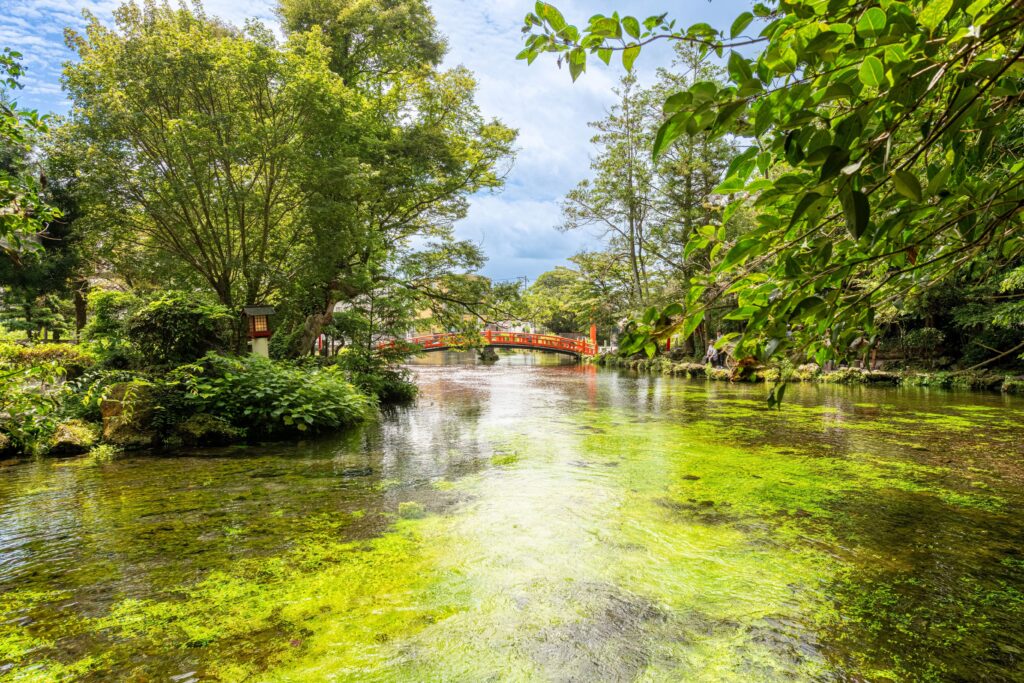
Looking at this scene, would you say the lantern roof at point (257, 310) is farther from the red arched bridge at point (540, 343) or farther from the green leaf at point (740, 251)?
the red arched bridge at point (540, 343)

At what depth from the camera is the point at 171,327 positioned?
5.45m

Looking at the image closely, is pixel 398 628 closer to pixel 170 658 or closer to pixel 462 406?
pixel 170 658

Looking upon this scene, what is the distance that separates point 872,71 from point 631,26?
379mm

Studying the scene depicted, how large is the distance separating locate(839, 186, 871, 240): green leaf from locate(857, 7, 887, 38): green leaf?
0.96 feet

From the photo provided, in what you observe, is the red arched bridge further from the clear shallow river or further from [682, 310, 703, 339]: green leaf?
[682, 310, 703, 339]: green leaf

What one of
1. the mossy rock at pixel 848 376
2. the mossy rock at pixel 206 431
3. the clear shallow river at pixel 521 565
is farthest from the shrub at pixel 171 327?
the mossy rock at pixel 848 376

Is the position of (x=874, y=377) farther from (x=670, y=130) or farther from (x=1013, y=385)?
(x=670, y=130)

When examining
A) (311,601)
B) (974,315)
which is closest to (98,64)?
(311,601)

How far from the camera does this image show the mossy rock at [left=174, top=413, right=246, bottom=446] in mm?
5004

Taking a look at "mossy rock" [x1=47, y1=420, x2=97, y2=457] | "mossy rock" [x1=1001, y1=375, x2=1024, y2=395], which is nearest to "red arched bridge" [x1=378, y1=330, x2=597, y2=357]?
"mossy rock" [x1=1001, y1=375, x2=1024, y2=395]

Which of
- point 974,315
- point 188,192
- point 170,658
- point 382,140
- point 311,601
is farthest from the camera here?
point 974,315

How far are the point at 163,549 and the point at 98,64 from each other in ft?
20.7

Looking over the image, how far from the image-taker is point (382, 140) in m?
8.36

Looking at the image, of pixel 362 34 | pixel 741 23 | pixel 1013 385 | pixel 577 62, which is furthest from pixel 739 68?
pixel 362 34
